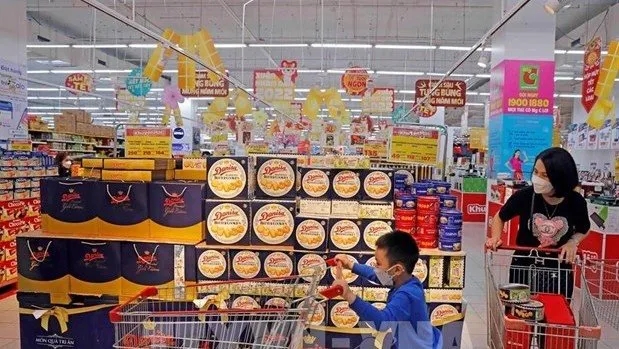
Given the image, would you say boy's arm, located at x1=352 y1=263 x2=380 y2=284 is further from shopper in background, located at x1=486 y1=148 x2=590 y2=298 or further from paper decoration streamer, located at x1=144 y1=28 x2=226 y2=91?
paper decoration streamer, located at x1=144 y1=28 x2=226 y2=91

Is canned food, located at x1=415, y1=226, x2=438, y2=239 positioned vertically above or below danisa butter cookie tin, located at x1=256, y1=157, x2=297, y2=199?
below

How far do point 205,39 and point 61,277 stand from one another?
17.3 feet

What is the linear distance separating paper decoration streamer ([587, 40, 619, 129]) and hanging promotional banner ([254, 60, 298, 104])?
7049 mm

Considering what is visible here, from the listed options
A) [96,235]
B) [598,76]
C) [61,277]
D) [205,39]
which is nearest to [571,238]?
[96,235]

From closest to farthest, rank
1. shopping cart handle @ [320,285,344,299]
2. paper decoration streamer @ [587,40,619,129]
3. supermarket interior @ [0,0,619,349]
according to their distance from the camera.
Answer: shopping cart handle @ [320,285,344,299]
supermarket interior @ [0,0,619,349]
paper decoration streamer @ [587,40,619,129]

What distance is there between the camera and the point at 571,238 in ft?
10.3

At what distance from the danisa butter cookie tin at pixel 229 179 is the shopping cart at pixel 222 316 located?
70 cm

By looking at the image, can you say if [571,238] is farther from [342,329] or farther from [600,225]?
[600,225]

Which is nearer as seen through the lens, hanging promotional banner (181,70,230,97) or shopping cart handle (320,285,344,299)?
→ shopping cart handle (320,285,344,299)

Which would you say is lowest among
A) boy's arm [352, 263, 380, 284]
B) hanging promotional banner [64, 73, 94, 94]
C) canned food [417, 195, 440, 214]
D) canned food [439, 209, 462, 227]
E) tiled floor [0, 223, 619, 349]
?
tiled floor [0, 223, 619, 349]

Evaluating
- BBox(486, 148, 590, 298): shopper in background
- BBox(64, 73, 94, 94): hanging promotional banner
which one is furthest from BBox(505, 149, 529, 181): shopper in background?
BBox(64, 73, 94, 94): hanging promotional banner

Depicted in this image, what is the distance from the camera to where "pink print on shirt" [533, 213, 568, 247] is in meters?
3.17

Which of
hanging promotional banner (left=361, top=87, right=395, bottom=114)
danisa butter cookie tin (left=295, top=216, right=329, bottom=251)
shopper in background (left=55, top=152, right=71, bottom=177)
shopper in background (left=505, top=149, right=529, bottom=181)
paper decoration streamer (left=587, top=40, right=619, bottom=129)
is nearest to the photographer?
danisa butter cookie tin (left=295, top=216, right=329, bottom=251)

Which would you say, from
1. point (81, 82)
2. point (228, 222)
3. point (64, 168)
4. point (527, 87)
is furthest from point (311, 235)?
point (81, 82)
